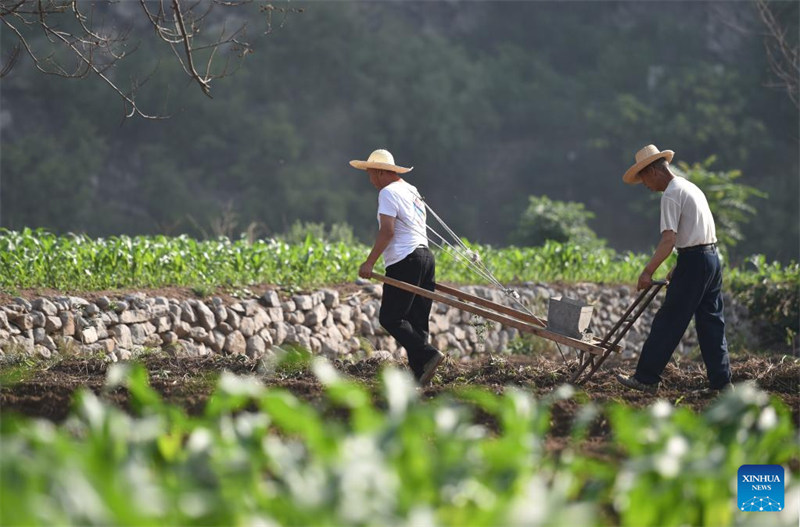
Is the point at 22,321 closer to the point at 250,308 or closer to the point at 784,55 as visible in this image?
the point at 250,308

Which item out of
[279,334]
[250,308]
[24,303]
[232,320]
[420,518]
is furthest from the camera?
[279,334]

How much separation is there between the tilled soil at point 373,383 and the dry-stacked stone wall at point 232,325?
1.96ft

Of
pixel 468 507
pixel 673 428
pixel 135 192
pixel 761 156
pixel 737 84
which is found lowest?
pixel 135 192

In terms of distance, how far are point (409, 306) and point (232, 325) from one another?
316 centimetres

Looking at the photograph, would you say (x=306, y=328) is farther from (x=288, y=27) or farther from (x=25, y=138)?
(x=288, y=27)

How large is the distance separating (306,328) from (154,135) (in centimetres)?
2515

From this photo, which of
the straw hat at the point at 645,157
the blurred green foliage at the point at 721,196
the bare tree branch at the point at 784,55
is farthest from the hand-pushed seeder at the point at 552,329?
the blurred green foliage at the point at 721,196

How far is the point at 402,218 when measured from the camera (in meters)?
6.68

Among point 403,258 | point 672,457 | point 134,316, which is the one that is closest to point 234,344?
point 134,316

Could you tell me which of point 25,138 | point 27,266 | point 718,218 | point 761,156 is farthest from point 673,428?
point 761,156

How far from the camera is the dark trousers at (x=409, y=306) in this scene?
6.66 metres

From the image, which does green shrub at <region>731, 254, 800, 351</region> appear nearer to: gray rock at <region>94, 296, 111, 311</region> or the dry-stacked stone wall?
the dry-stacked stone wall

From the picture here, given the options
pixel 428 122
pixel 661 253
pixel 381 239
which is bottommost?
pixel 381 239

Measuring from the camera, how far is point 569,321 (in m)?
6.30
